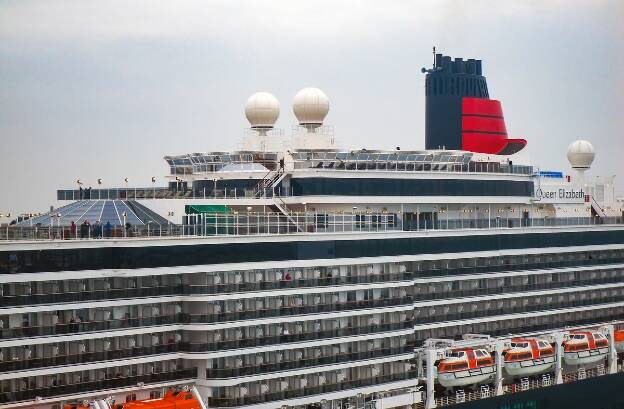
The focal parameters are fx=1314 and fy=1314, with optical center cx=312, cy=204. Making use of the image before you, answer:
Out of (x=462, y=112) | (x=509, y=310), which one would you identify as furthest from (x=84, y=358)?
(x=462, y=112)

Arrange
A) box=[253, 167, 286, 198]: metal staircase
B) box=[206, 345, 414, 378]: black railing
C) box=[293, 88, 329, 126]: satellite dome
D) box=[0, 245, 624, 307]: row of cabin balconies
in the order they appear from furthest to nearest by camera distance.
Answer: box=[293, 88, 329, 126]: satellite dome
box=[253, 167, 286, 198]: metal staircase
box=[206, 345, 414, 378]: black railing
box=[0, 245, 624, 307]: row of cabin balconies

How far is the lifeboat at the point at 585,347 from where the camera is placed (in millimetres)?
83438

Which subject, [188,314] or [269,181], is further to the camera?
[269,181]

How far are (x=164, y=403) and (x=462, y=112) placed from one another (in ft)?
133

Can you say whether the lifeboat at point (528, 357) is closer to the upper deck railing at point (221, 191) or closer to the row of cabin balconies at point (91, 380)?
the upper deck railing at point (221, 191)

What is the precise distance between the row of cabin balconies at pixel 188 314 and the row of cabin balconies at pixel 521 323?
650 centimetres

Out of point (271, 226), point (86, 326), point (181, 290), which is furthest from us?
point (271, 226)

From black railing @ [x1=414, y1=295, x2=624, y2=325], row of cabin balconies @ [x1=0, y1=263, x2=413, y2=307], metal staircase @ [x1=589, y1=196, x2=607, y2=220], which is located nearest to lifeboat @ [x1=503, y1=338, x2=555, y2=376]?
black railing @ [x1=414, y1=295, x2=624, y2=325]

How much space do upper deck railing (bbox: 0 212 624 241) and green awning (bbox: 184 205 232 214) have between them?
152 cm

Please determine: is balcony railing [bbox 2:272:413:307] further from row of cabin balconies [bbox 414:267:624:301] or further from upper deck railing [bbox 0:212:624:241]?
row of cabin balconies [bbox 414:267:624:301]

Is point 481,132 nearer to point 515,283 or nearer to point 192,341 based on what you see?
point 515,283

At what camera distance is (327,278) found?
6688 cm

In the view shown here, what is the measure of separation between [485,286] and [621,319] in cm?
1653

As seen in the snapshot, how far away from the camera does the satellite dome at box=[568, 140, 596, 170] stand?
9794cm
